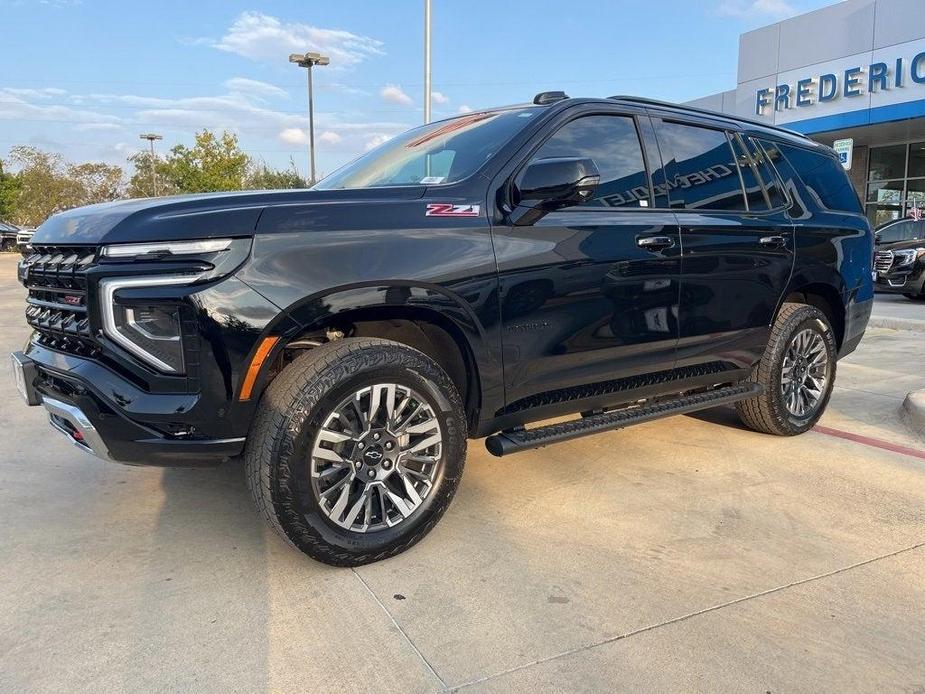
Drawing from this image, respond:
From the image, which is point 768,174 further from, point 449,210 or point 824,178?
point 449,210

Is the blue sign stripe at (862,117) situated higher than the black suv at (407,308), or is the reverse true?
the blue sign stripe at (862,117)

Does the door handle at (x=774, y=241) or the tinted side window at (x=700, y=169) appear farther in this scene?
the door handle at (x=774, y=241)

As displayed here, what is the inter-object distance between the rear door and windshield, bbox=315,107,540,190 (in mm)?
969

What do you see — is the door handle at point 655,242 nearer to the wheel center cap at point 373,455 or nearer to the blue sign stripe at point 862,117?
the wheel center cap at point 373,455

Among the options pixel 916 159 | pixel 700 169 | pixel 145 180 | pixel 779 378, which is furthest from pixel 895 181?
pixel 145 180

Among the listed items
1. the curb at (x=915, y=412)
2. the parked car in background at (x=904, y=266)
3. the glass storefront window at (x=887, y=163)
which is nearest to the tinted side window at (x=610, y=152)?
the curb at (x=915, y=412)

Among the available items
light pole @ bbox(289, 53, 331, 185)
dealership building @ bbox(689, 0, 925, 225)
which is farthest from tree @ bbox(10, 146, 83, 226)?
dealership building @ bbox(689, 0, 925, 225)

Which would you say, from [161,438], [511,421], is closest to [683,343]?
[511,421]

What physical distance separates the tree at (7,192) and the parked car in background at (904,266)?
141 ft

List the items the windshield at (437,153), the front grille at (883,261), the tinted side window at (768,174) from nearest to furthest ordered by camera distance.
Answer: the windshield at (437,153)
the tinted side window at (768,174)
the front grille at (883,261)

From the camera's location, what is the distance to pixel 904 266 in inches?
529

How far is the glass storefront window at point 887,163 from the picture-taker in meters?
22.0

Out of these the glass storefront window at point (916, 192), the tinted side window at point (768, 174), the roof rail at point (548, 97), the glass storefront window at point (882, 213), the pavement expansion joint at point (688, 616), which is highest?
the glass storefront window at point (916, 192)

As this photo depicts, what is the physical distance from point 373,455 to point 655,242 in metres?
1.81
